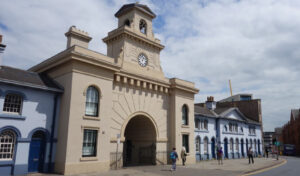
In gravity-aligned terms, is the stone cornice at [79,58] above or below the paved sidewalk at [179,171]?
above

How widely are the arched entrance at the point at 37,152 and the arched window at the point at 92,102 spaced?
3.53 metres

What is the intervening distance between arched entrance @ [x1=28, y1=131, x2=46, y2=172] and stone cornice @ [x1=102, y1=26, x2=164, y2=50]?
11.2 m

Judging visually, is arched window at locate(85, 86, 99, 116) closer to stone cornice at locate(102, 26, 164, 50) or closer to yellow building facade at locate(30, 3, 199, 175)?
yellow building facade at locate(30, 3, 199, 175)

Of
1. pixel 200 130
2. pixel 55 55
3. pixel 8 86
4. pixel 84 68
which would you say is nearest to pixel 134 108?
pixel 84 68

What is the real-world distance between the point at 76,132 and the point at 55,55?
6776mm

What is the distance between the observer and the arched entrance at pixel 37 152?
1585 centimetres

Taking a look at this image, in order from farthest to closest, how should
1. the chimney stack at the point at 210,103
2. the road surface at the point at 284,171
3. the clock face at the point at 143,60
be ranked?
the chimney stack at the point at 210,103 → the clock face at the point at 143,60 → the road surface at the point at 284,171

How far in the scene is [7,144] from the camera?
48.3 ft

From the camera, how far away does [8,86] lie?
1499 centimetres

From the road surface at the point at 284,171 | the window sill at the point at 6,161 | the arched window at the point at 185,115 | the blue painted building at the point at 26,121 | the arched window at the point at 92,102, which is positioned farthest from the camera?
the arched window at the point at 185,115

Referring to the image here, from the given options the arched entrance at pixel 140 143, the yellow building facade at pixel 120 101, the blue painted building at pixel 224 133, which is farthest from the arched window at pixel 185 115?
the blue painted building at pixel 224 133

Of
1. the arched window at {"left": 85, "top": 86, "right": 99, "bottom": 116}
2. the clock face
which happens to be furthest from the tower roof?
the arched window at {"left": 85, "top": 86, "right": 99, "bottom": 116}

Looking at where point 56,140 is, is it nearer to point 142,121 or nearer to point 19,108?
point 19,108

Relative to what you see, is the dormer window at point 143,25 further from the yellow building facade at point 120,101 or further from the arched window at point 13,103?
the arched window at point 13,103
